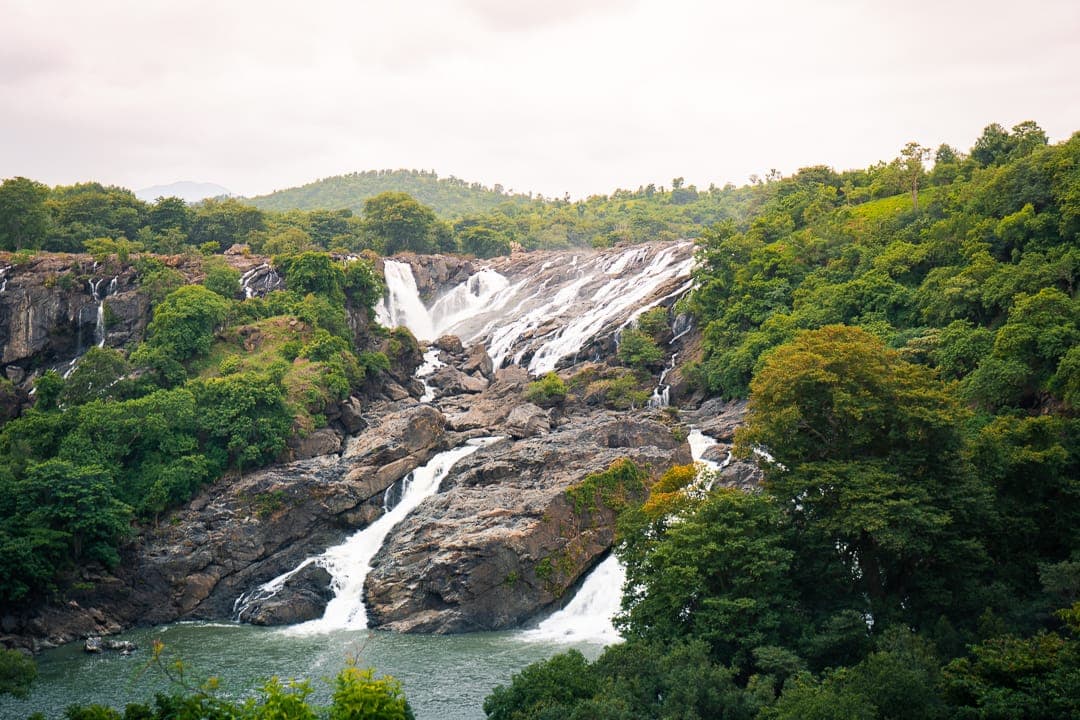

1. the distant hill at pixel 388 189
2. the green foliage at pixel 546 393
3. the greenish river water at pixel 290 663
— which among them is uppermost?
the distant hill at pixel 388 189

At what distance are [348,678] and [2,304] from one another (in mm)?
46001

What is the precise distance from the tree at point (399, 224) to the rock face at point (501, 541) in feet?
146

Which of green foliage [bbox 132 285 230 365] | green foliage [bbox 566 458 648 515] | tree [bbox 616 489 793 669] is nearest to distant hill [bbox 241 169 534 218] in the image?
green foliage [bbox 132 285 230 365]

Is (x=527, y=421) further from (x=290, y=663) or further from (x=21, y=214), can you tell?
(x=21, y=214)

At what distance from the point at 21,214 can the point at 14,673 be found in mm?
45771

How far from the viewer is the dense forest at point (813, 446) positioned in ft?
72.3

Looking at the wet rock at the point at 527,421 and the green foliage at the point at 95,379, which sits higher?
the green foliage at the point at 95,379

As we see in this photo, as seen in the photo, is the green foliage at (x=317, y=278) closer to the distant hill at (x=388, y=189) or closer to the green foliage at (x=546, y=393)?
the green foliage at (x=546, y=393)

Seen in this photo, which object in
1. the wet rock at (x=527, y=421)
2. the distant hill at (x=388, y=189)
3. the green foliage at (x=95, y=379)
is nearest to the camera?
the wet rock at (x=527, y=421)

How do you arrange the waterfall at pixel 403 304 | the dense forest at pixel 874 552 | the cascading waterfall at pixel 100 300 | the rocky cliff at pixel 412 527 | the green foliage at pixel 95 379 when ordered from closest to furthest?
the dense forest at pixel 874 552 → the rocky cliff at pixel 412 527 → the green foliage at pixel 95 379 → the cascading waterfall at pixel 100 300 → the waterfall at pixel 403 304

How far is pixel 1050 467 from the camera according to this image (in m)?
25.8

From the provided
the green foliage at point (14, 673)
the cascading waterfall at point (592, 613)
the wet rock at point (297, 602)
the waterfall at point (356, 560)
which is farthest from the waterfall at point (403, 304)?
the green foliage at point (14, 673)

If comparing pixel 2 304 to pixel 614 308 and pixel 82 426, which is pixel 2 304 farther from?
pixel 614 308

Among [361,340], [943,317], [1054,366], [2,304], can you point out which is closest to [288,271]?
[361,340]
